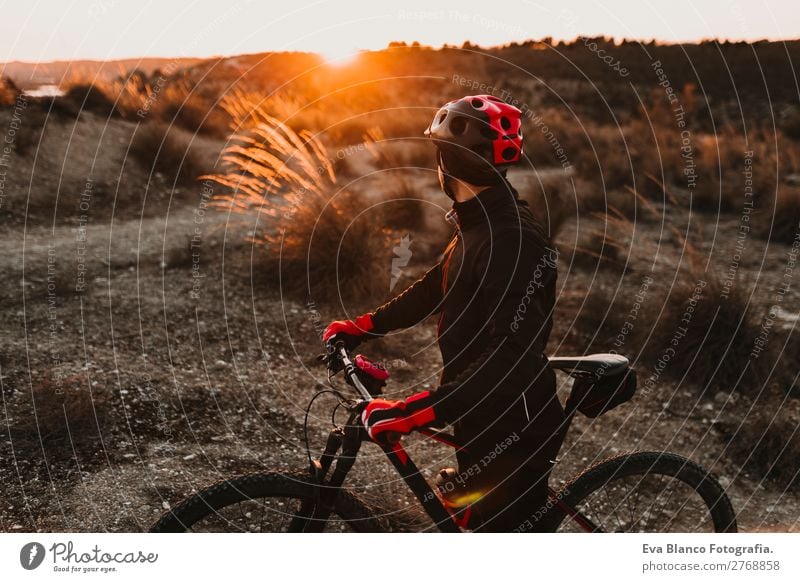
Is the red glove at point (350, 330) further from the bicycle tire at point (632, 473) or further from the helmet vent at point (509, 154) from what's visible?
the bicycle tire at point (632, 473)

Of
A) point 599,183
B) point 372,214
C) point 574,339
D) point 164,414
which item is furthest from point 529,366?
point 599,183

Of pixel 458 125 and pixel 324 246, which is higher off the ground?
pixel 458 125

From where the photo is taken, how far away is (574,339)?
20.2 ft

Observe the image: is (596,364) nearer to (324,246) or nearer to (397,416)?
(397,416)

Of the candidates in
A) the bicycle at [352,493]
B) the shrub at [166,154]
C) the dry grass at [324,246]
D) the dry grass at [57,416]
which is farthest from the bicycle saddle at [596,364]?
the shrub at [166,154]

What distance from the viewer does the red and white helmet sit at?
2.47m

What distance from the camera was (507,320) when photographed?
214 cm

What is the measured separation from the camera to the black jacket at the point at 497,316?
2.19 metres

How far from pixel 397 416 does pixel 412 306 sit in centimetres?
80

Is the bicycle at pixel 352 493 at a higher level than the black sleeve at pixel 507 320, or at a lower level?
lower

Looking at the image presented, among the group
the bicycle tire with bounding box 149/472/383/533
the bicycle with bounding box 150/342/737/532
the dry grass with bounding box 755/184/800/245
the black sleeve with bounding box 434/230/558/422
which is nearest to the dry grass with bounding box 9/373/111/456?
the bicycle with bounding box 150/342/737/532

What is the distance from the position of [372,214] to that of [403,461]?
15.8 ft
